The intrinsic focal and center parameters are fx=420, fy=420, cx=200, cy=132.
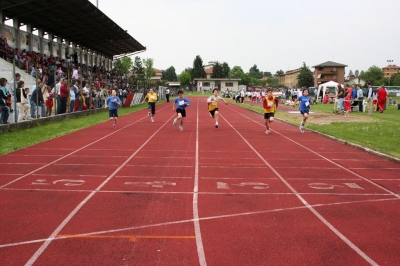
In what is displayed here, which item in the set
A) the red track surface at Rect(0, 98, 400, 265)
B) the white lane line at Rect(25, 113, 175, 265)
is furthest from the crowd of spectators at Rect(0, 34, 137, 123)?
the white lane line at Rect(25, 113, 175, 265)

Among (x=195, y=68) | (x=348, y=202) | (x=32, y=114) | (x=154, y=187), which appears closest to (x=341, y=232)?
(x=348, y=202)

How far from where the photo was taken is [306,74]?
108 metres

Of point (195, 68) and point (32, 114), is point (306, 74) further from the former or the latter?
point (32, 114)

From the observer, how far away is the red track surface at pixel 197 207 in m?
4.71

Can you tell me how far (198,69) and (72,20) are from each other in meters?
108

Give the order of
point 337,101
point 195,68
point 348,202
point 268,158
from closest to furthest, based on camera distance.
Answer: point 348,202
point 268,158
point 337,101
point 195,68

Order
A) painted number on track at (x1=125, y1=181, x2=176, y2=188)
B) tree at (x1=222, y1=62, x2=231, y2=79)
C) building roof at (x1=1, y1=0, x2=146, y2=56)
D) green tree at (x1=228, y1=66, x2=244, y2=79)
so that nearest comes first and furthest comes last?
painted number on track at (x1=125, y1=181, x2=176, y2=188) → building roof at (x1=1, y1=0, x2=146, y2=56) → green tree at (x1=228, y1=66, x2=244, y2=79) → tree at (x1=222, y1=62, x2=231, y2=79)

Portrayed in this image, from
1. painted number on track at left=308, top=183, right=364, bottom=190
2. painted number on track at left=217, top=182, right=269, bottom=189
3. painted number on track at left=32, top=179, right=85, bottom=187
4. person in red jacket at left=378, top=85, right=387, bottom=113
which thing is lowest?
painted number on track at left=308, top=183, right=364, bottom=190

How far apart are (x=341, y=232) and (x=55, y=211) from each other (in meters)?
4.04

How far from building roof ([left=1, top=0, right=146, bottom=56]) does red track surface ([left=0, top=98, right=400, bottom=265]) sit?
1852 centimetres

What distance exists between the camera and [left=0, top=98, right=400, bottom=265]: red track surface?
15.5 ft

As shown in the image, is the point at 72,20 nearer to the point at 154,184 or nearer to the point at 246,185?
the point at 154,184

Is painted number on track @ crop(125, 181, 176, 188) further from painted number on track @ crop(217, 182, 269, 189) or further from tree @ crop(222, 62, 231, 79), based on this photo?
tree @ crop(222, 62, 231, 79)

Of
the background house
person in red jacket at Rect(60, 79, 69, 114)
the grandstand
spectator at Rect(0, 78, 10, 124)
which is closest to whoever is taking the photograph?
spectator at Rect(0, 78, 10, 124)
